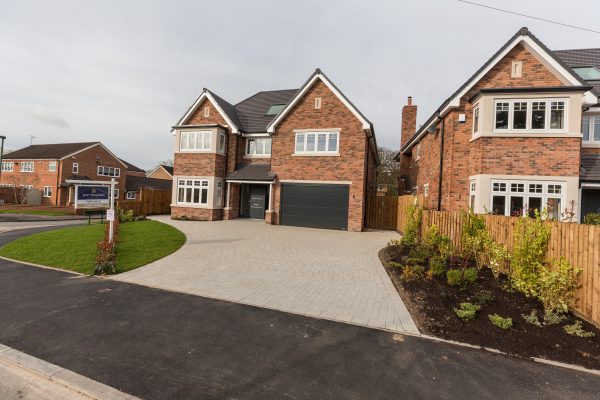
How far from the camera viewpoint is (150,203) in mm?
23062

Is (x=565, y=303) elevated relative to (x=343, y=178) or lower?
lower

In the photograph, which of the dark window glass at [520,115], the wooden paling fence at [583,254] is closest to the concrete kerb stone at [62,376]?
the wooden paling fence at [583,254]

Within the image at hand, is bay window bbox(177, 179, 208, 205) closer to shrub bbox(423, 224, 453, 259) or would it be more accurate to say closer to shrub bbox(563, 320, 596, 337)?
shrub bbox(423, 224, 453, 259)

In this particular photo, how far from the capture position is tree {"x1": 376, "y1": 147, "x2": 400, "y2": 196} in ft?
115

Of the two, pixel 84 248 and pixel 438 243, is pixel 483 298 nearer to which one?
pixel 438 243

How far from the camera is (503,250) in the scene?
6.78m

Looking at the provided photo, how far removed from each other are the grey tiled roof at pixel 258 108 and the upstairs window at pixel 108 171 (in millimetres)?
27552

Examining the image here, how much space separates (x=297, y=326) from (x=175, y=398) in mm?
2168

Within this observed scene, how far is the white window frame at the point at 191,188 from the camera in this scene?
64.6ft

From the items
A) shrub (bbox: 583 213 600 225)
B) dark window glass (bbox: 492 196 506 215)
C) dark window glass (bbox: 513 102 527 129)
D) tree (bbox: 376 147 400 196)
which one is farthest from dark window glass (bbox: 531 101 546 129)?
tree (bbox: 376 147 400 196)

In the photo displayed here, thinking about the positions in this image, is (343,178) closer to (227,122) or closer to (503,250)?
(227,122)

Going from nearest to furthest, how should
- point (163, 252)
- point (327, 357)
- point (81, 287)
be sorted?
point (327, 357), point (81, 287), point (163, 252)

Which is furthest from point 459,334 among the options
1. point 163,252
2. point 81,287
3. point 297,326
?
point 163,252

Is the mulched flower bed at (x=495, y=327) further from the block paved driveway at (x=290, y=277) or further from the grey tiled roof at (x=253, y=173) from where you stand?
the grey tiled roof at (x=253, y=173)
